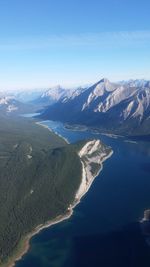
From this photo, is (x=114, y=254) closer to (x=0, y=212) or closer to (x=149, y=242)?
(x=149, y=242)

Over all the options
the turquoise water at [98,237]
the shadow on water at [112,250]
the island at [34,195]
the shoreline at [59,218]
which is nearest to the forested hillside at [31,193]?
the island at [34,195]

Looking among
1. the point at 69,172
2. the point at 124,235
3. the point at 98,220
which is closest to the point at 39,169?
the point at 69,172

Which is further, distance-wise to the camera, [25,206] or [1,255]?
[25,206]

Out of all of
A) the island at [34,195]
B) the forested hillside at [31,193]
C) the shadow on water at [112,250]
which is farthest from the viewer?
the forested hillside at [31,193]

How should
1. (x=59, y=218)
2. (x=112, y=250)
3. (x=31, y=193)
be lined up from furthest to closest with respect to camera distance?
1. (x=31, y=193)
2. (x=59, y=218)
3. (x=112, y=250)

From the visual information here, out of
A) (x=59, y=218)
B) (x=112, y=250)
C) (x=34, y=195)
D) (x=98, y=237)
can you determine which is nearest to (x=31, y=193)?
(x=34, y=195)

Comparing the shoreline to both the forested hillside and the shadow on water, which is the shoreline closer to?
the forested hillside

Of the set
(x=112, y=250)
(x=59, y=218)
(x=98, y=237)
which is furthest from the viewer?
(x=59, y=218)

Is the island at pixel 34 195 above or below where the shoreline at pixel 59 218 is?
above

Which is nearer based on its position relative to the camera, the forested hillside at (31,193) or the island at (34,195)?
the island at (34,195)

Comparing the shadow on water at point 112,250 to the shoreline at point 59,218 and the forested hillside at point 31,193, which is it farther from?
the forested hillside at point 31,193

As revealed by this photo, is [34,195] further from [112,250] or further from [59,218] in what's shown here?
[112,250]
